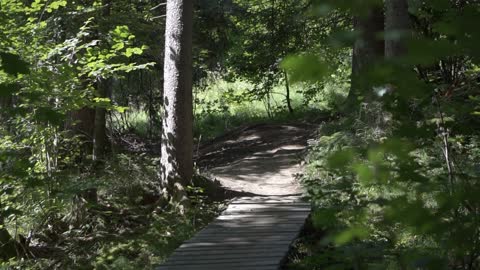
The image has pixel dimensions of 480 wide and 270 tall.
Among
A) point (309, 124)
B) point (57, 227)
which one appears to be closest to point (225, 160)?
point (309, 124)

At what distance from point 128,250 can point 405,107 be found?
6.51 m

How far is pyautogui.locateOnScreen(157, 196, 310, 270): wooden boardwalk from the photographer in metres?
6.30

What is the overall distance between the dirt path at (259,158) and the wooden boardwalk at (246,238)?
1.69 m

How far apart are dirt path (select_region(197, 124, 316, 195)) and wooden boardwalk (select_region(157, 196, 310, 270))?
169cm

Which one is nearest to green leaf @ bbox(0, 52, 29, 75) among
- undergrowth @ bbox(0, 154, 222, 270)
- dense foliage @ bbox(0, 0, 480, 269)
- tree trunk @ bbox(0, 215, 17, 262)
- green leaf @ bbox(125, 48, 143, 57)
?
dense foliage @ bbox(0, 0, 480, 269)

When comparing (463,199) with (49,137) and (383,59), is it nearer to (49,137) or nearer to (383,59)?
(383,59)

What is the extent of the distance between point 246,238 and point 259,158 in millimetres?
6866

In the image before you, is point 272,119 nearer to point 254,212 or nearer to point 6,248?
point 254,212

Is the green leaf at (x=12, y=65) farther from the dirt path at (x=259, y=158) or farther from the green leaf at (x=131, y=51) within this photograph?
the dirt path at (x=259, y=158)

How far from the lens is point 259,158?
14.1m

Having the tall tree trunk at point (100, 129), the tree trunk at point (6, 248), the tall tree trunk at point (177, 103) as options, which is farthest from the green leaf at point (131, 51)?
the tall tree trunk at point (100, 129)

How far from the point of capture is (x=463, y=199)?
1.27 meters

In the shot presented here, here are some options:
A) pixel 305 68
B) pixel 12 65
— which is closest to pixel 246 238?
pixel 12 65

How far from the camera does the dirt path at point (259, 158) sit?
37.3 feet
